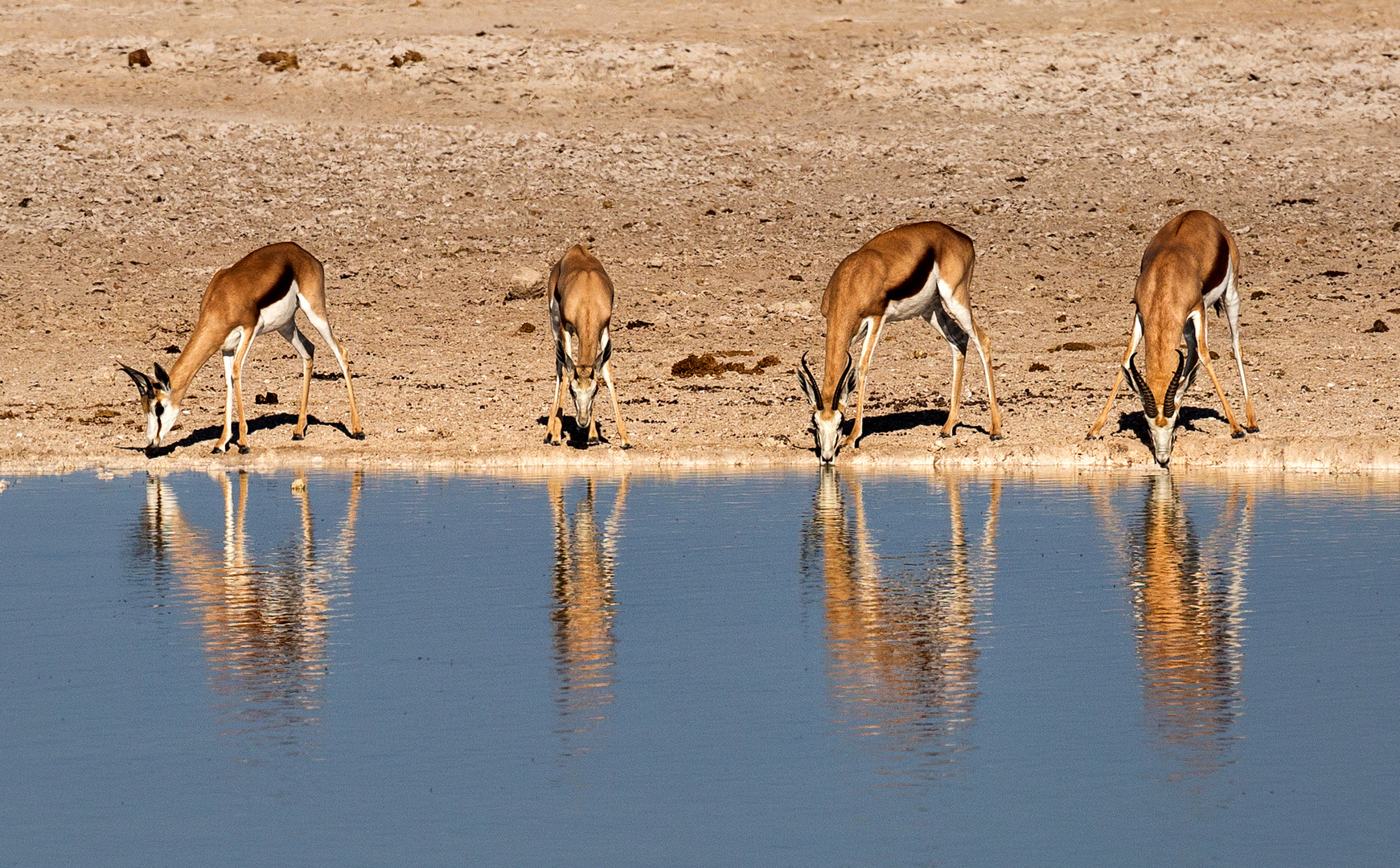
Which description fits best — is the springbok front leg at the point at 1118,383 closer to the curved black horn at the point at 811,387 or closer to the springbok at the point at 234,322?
the curved black horn at the point at 811,387

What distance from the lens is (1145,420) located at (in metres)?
21.0

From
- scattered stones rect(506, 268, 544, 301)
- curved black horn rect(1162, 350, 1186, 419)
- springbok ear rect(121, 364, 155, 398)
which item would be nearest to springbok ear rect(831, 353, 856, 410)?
curved black horn rect(1162, 350, 1186, 419)

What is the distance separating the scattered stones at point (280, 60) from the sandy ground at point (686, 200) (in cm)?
29

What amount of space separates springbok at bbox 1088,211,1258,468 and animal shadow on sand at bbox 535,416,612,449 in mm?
5456

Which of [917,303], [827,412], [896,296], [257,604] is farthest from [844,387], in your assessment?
[257,604]

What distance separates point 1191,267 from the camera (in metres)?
20.2

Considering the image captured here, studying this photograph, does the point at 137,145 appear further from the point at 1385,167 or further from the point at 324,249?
the point at 1385,167

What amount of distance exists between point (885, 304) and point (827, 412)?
1682 millimetres

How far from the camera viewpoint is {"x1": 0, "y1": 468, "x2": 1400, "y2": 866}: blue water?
319 inches

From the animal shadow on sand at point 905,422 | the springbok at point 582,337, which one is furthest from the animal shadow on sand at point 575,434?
the animal shadow on sand at point 905,422

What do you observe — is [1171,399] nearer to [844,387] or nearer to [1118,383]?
[1118,383]

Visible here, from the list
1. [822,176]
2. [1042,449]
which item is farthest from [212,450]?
[822,176]

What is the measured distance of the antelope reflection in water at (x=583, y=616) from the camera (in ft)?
32.7

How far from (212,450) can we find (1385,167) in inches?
1005
